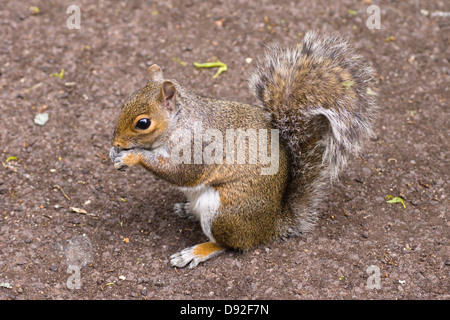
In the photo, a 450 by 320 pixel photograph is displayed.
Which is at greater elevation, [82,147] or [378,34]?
[378,34]

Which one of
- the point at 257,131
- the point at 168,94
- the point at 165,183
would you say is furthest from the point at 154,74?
the point at 165,183

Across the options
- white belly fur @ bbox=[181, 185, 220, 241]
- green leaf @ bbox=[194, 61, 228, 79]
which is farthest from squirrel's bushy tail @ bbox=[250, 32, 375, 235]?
green leaf @ bbox=[194, 61, 228, 79]

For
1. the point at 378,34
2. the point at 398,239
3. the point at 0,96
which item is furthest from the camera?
the point at 378,34

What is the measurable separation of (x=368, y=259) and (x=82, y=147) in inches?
82.7

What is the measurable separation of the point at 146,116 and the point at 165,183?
3.15 ft

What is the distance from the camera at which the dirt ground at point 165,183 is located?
299 cm

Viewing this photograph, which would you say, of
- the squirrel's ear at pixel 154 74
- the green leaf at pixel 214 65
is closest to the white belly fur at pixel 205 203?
the squirrel's ear at pixel 154 74

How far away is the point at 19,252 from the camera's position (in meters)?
3.07

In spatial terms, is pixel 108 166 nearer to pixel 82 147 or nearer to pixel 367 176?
pixel 82 147

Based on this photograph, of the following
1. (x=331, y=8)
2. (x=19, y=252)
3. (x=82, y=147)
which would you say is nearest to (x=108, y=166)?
(x=82, y=147)

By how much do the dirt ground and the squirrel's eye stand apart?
797mm

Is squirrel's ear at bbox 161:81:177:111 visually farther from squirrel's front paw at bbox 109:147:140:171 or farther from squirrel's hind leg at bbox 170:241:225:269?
squirrel's hind leg at bbox 170:241:225:269

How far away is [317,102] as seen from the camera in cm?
289

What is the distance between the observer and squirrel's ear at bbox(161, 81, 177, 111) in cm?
282
